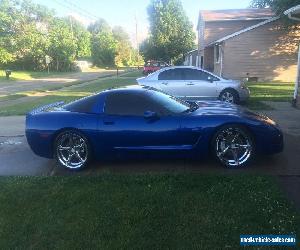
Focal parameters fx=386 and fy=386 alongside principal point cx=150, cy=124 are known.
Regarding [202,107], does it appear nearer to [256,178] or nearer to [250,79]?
[256,178]

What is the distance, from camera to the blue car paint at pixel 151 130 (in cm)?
588

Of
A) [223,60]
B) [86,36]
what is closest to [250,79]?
[223,60]

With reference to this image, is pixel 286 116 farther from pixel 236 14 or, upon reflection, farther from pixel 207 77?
pixel 236 14

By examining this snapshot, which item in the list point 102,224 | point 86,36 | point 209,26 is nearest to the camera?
point 102,224

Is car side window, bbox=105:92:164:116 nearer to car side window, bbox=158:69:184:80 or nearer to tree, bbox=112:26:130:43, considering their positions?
car side window, bbox=158:69:184:80

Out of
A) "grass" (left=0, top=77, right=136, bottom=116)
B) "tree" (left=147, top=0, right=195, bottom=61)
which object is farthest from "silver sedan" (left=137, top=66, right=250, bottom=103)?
"tree" (left=147, top=0, right=195, bottom=61)

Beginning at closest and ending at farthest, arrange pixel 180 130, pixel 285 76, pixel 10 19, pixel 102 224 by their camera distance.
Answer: pixel 102 224 → pixel 180 130 → pixel 285 76 → pixel 10 19

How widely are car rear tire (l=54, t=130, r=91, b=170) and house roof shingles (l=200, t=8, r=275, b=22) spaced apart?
85.1 ft

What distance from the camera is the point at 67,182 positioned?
17.9 feet

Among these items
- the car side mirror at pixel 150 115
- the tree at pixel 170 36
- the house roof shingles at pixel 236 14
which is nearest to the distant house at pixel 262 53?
the house roof shingles at pixel 236 14

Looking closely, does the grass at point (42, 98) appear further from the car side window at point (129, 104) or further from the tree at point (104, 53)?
the tree at point (104, 53)

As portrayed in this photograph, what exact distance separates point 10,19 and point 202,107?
60.5m

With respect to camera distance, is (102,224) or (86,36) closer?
(102,224)

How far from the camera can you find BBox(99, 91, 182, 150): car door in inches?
232
